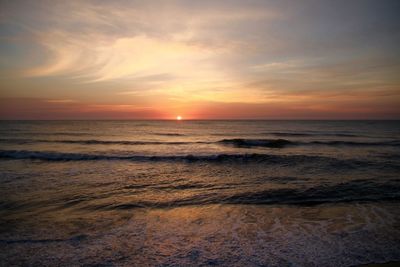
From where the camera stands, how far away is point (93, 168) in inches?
576

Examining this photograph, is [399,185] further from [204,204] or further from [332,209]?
[204,204]

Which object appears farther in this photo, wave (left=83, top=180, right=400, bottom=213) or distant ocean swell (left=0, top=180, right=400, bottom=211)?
wave (left=83, top=180, right=400, bottom=213)

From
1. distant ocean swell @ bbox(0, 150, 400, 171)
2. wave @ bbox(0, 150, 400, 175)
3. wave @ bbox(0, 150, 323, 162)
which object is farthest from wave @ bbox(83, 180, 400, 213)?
wave @ bbox(0, 150, 323, 162)

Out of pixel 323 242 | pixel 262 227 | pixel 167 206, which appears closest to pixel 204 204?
pixel 167 206

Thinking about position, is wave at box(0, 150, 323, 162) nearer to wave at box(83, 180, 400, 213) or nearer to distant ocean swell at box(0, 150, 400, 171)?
distant ocean swell at box(0, 150, 400, 171)

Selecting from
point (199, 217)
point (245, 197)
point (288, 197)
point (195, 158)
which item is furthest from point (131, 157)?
point (288, 197)

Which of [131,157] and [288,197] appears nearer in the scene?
[288,197]

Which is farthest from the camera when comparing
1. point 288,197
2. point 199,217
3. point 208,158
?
point 208,158

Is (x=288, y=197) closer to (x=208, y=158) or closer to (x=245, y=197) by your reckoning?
(x=245, y=197)

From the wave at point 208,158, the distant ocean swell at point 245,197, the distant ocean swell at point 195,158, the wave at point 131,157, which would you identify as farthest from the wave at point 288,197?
the wave at point 131,157

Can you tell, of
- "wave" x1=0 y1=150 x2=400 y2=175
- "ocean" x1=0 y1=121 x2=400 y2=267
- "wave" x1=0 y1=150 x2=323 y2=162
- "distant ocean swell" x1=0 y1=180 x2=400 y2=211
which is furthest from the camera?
"wave" x1=0 y1=150 x2=323 y2=162

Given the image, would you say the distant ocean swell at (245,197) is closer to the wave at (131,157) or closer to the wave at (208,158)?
the wave at (208,158)

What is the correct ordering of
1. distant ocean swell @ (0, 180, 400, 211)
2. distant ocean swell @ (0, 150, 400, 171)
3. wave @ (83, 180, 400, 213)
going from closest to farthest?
distant ocean swell @ (0, 180, 400, 211), wave @ (83, 180, 400, 213), distant ocean swell @ (0, 150, 400, 171)

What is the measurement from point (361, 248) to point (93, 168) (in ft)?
44.4
